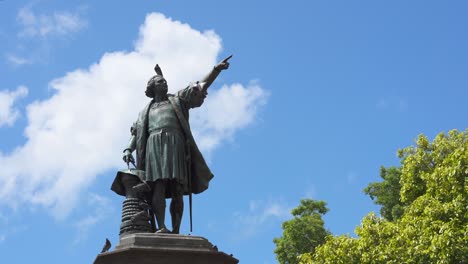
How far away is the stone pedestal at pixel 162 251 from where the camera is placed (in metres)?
8.09

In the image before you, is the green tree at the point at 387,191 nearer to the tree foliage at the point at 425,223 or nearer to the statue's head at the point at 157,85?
the tree foliage at the point at 425,223

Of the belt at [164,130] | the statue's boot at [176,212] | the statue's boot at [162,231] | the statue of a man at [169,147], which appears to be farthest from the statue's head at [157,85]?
the statue's boot at [162,231]

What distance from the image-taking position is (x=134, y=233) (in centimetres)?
839

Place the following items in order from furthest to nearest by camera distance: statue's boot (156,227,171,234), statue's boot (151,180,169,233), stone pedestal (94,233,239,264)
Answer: statue's boot (151,180,169,233) → statue's boot (156,227,171,234) → stone pedestal (94,233,239,264)

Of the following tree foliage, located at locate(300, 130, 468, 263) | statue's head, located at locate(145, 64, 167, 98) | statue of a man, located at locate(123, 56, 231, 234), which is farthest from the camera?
tree foliage, located at locate(300, 130, 468, 263)

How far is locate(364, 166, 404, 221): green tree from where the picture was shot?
30312mm

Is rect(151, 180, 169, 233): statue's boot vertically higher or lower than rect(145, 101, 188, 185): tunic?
lower

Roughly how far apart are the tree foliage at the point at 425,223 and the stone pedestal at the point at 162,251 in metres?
11.1

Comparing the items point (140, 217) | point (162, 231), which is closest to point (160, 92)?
point (140, 217)

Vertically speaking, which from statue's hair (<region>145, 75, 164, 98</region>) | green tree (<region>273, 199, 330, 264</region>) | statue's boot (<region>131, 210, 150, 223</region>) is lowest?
statue's boot (<region>131, 210, 150, 223</region>)

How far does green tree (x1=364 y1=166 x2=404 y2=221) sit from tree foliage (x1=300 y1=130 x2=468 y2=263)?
6.79 meters

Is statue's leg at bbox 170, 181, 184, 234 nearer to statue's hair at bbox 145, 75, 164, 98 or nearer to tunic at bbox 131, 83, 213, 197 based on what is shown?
tunic at bbox 131, 83, 213, 197

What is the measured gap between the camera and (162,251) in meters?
8.11

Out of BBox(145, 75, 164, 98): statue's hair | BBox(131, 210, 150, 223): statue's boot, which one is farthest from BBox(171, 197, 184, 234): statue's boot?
BBox(145, 75, 164, 98): statue's hair
